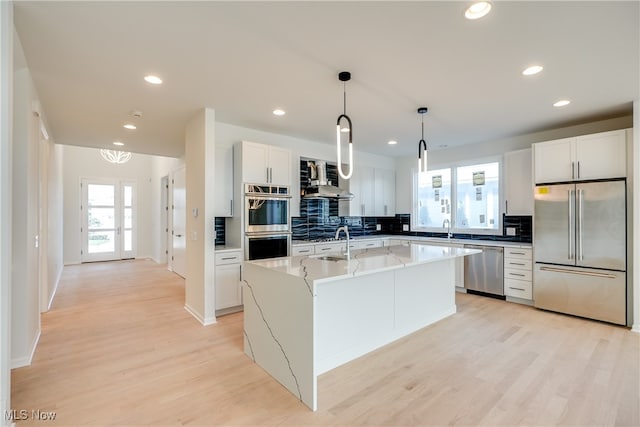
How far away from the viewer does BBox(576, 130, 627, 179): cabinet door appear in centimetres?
356

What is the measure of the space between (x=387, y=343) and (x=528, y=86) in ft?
9.62

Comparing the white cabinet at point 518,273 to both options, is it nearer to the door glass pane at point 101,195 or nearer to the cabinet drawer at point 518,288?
the cabinet drawer at point 518,288

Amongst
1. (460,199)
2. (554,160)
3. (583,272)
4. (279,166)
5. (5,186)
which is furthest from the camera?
(460,199)

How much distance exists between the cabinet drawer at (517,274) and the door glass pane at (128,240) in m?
9.33

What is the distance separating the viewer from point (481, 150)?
5.32 metres

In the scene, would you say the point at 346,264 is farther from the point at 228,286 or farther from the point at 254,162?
the point at 254,162

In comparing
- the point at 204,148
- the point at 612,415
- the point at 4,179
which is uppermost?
the point at 204,148

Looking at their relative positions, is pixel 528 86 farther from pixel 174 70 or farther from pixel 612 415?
pixel 174 70

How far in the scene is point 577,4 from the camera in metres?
1.81

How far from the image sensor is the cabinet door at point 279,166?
434cm

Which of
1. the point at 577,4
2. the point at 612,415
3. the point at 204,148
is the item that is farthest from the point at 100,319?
the point at 577,4

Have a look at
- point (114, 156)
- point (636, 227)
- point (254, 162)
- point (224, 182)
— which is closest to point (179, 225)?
point (224, 182)

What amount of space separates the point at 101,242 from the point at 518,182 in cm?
997

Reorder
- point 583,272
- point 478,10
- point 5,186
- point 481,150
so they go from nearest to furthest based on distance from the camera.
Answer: point 5,186 < point 478,10 < point 583,272 < point 481,150
